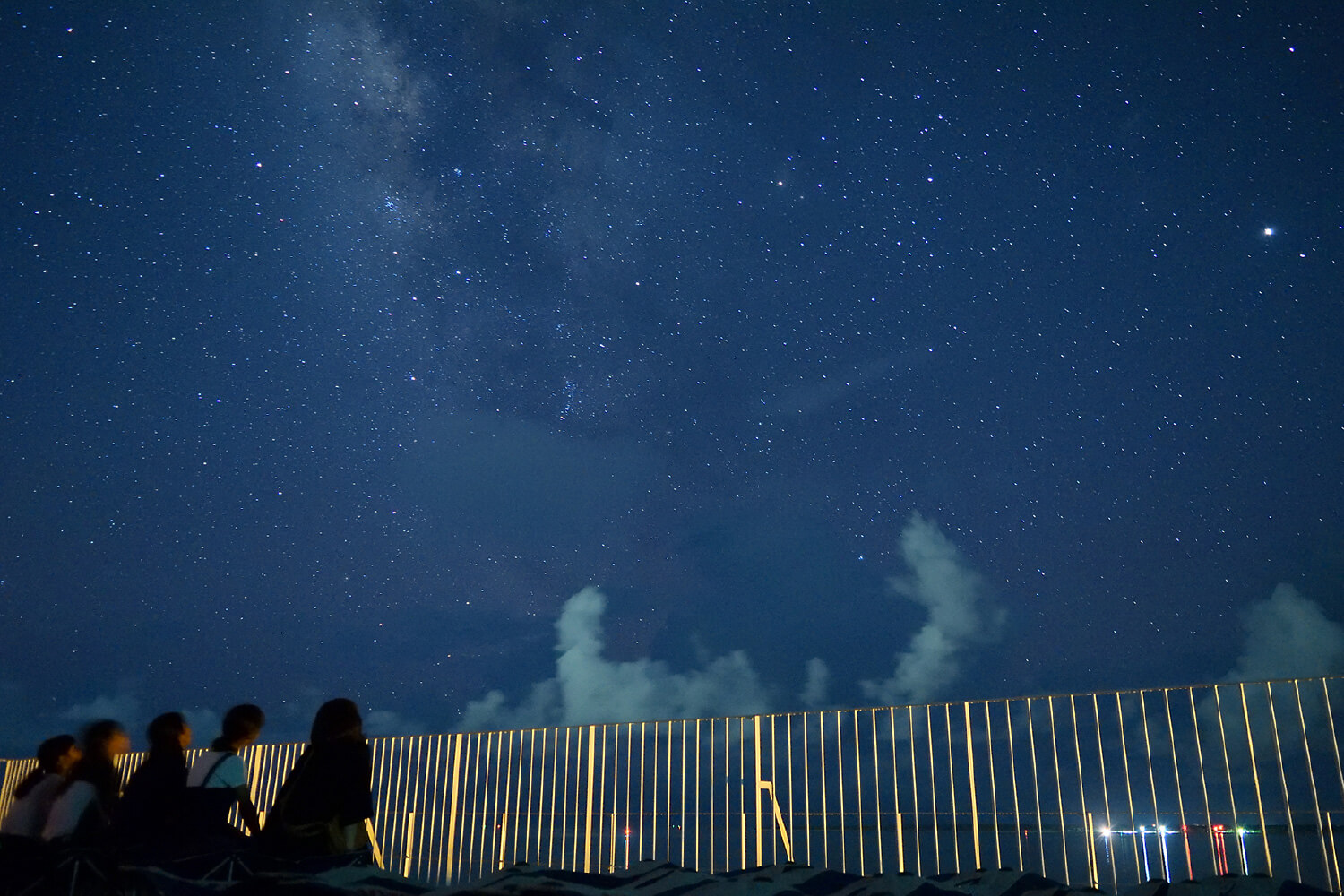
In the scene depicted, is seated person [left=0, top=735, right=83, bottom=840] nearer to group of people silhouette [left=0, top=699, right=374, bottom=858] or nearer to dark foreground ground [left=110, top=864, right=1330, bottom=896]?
group of people silhouette [left=0, top=699, right=374, bottom=858]

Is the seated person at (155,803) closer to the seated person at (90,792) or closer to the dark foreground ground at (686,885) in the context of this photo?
the seated person at (90,792)

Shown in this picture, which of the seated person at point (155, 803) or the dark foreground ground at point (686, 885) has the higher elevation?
the seated person at point (155, 803)

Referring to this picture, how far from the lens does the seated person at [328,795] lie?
3770mm

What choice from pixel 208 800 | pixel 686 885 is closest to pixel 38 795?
pixel 208 800

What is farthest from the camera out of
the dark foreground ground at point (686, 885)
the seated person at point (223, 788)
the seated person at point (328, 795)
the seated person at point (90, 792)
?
the seated person at point (90, 792)

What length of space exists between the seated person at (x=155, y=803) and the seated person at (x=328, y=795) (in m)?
0.41

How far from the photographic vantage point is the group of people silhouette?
12.4 ft

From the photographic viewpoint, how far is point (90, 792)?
4.38 m

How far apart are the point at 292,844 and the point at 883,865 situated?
389 cm

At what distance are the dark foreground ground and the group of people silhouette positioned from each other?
33cm

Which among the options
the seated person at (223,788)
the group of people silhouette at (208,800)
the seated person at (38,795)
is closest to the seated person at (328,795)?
the group of people silhouette at (208,800)

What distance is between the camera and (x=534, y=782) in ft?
25.9

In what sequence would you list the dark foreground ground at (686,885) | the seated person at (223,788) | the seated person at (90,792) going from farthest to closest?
the seated person at (90,792)
the seated person at (223,788)
the dark foreground ground at (686,885)

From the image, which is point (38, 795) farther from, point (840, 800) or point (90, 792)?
point (840, 800)
